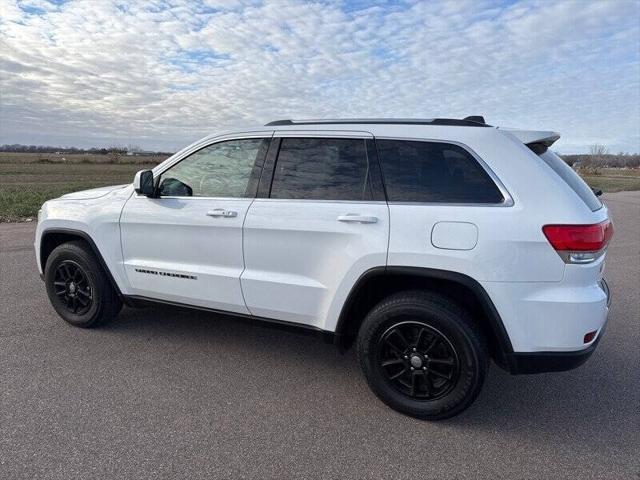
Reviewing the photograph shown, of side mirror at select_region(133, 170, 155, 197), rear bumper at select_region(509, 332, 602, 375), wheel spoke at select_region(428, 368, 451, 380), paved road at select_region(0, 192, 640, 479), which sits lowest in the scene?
paved road at select_region(0, 192, 640, 479)

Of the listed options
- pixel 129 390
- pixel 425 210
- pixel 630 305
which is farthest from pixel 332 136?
pixel 630 305

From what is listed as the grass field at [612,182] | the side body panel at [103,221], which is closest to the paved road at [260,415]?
the side body panel at [103,221]

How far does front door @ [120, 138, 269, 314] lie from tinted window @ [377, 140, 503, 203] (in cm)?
102

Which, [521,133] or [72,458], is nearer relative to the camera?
[72,458]

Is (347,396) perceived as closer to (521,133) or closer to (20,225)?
(521,133)

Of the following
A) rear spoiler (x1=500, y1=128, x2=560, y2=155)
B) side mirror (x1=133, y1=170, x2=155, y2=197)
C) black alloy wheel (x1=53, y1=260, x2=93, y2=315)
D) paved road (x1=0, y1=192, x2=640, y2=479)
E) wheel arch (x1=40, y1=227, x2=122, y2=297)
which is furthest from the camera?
black alloy wheel (x1=53, y1=260, x2=93, y2=315)

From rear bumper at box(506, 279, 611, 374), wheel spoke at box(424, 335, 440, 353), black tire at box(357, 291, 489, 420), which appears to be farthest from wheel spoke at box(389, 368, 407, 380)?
rear bumper at box(506, 279, 611, 374)

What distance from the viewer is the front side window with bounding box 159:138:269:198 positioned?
11.2 ft

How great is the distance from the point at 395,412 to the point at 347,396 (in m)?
0.36

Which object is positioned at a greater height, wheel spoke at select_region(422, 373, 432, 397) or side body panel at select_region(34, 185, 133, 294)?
side body panel at select_region(34, 185, 133, 294)

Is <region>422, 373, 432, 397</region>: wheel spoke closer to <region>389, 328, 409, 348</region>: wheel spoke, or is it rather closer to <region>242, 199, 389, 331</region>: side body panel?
<region>389, 328, 409, 348</region>: wheel spoke

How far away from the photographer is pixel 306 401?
3.06m

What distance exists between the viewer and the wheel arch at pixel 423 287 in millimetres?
2630

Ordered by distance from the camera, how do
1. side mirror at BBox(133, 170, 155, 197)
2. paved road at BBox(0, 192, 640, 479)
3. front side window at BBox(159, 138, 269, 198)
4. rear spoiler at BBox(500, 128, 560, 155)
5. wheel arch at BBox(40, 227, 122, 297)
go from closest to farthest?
1. paved road at BBox(0, 192, 640, 479)
2. rear spoiler at BBox(500, 128, 560, 155)
3. front side window at BBox(159, 138, 269, 198)
4. side mirror at BBox(133, 170, 155, 197)
5. wheel arch at BBox(40, 227, 122, 297)
